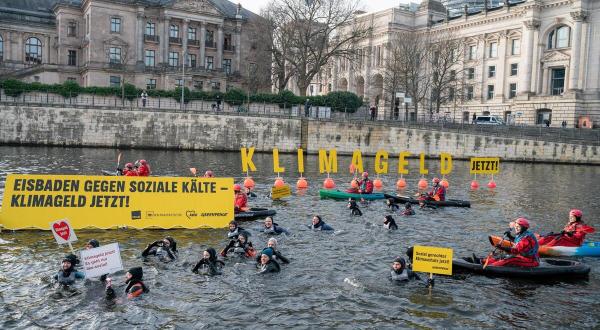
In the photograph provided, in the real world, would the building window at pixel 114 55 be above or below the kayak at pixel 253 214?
above

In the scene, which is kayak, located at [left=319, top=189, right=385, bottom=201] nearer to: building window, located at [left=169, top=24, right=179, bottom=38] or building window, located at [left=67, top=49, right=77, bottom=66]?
building window, located at [left=169, top=24, right=179, bottom=38]

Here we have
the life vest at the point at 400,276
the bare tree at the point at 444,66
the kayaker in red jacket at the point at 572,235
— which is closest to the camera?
the life vest at the point at 400,276

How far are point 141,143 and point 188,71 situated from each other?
21157 millimetres

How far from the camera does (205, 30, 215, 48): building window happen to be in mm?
79188

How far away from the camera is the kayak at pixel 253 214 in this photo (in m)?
23.2

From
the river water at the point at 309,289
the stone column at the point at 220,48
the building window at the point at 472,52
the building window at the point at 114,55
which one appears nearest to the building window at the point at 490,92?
the building window at the point at 472,52

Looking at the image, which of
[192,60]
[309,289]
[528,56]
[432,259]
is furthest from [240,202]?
[528,56]

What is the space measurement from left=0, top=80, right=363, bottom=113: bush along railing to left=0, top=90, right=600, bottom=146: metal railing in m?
0.22

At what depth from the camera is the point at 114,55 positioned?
72.7 meters

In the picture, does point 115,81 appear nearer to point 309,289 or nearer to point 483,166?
point 483,166

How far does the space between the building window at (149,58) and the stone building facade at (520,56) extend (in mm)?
24610

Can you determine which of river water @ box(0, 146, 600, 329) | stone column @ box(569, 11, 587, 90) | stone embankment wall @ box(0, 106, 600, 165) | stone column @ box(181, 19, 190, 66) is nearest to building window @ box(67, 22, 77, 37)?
stone column @ box(181, 19, 190, 66)

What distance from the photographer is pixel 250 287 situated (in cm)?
1502

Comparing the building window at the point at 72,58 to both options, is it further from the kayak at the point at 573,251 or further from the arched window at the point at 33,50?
the kayak at the point at 573,251
